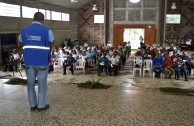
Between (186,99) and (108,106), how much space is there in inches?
61.1

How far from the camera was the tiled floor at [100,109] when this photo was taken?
340 centimetres

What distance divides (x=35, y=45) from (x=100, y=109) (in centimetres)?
142

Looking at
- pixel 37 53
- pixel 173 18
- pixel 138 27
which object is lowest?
pixel 37 53

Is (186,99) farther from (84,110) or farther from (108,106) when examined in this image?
(84,110)

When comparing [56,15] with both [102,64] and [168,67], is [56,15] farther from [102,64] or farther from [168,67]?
[168,67]

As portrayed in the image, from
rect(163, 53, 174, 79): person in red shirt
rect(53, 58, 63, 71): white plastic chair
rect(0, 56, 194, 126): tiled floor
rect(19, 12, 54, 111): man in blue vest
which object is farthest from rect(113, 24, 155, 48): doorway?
rect(19, 12, 54, 111): man in blue vest

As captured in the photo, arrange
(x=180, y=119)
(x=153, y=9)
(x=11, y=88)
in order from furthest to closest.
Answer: (x=153, y=9), (x=11, y=88), (x=180, y=119)

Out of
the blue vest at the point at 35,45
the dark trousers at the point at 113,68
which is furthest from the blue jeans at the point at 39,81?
the dark trousers at the point at 113,68

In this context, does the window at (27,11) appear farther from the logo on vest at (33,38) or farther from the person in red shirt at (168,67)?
the logo on vest at (33,38)

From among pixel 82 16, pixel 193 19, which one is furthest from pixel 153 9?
pixel 82 16

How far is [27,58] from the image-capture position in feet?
12.7

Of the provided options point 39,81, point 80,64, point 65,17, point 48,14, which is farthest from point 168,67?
point 65,17

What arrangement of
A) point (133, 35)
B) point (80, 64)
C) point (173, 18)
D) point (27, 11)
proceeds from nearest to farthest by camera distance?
point (80, 64)
point (27, 11)
point (173, 18)
point (133, 35)

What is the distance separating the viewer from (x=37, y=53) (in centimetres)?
385
